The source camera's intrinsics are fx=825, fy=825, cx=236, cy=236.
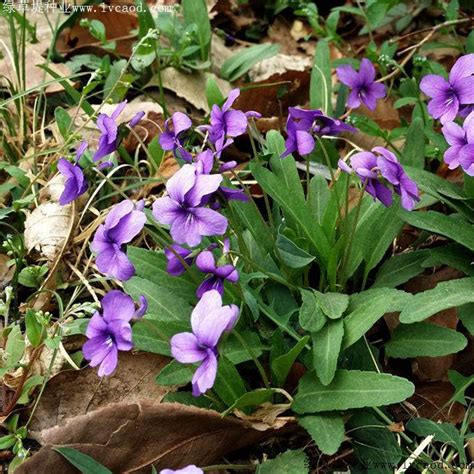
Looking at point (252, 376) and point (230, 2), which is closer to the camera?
point (252, 376)

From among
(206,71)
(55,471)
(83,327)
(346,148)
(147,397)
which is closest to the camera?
(55,471)

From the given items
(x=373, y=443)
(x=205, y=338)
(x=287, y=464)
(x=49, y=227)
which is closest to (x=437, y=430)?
(x=373, y=443)

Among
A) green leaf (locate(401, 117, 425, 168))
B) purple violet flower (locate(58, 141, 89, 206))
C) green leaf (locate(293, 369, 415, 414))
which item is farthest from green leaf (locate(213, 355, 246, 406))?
green leaf (locate(401, 117, 425, 168))

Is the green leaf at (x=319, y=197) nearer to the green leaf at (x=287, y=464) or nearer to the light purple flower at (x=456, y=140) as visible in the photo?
the light purple flower at (x=456, y=140)

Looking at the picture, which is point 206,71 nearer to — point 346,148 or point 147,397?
point 346,148

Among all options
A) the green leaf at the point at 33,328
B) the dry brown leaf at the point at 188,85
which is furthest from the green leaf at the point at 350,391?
the dry brown leaf at the point at 188,85

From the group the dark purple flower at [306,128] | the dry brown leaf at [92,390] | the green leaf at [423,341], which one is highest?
the dark purple flower at [306,128]

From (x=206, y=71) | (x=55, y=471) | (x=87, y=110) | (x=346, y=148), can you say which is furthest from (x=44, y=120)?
(x=55, y=471)
